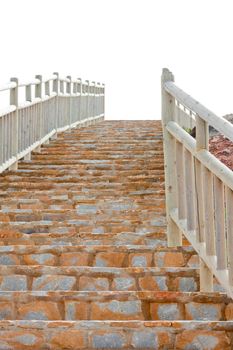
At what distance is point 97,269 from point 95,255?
2.41 ft

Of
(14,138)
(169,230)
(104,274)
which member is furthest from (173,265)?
(14,138)

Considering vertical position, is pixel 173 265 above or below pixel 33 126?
below

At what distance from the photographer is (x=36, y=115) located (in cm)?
1532

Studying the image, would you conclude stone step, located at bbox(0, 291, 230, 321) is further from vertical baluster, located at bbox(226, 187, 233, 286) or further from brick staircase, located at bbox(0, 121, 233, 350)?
vertical baluster, located at bbox(226, 187, 233, 286)

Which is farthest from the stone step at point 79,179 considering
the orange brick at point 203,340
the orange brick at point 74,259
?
the orange brick at point 203,340

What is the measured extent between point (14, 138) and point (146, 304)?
799cm

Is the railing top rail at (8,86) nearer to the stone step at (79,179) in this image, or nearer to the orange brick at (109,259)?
the stone step at (79,179)

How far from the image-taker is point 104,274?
6.30m

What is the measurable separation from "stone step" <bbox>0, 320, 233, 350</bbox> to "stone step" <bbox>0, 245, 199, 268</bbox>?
86.2 inches

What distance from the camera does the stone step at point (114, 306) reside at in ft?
18.1

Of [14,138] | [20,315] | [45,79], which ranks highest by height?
[45,79]

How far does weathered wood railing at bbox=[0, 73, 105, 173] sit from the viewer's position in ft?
42.2

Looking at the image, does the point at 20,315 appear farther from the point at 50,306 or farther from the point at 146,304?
the point at 146,304

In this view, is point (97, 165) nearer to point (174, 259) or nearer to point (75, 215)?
point (75, 215)
